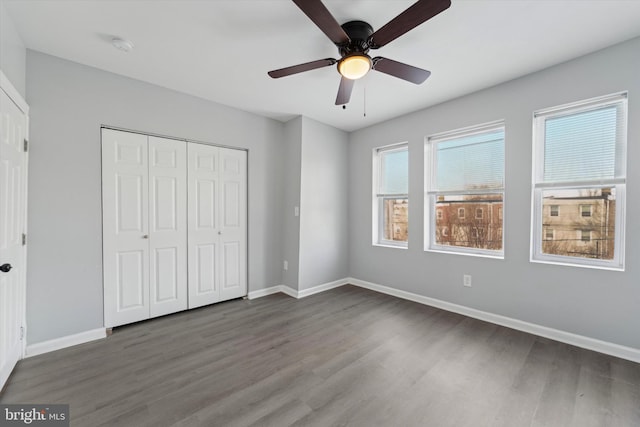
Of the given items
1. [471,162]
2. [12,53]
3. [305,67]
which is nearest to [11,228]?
[12,53]

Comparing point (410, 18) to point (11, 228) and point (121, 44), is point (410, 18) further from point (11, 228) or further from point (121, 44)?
point (11, 228)

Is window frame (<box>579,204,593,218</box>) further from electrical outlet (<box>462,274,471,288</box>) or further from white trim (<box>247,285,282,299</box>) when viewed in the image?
white trim (<box>247,285,282,299</box>)

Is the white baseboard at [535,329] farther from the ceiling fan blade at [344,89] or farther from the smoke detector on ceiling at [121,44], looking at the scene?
the smoke detector on ceiling at [121,44]

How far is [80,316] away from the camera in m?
2.48

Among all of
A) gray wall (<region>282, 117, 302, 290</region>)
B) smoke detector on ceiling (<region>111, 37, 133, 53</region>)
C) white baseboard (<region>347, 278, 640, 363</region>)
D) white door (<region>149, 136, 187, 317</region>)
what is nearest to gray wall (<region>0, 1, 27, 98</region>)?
smoke detector on ceiling (<region>111, 37, 133, 53</region>)

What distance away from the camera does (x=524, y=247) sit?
2.72 metres

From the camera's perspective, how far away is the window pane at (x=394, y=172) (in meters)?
3.89

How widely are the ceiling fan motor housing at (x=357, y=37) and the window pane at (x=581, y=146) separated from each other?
85.6 inches

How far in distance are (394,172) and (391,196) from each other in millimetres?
379

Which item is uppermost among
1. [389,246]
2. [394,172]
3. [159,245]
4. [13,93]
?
[13,93]

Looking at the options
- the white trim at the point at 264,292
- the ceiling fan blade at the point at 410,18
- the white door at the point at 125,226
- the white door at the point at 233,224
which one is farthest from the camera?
the white trim at the point at 264,292

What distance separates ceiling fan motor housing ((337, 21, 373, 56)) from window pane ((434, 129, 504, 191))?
6.68ft

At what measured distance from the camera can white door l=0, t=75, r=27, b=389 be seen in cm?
179

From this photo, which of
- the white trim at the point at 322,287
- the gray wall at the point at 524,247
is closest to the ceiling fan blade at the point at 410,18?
the gray wall at the point at 524,247
